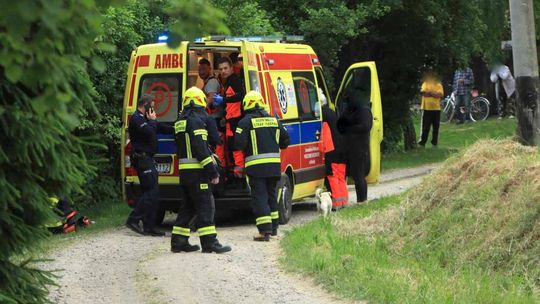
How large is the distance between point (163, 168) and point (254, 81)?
5.55 ft

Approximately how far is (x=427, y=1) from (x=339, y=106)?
26.4 feet

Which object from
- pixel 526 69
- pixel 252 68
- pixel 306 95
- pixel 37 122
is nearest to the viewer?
pixel 37 122

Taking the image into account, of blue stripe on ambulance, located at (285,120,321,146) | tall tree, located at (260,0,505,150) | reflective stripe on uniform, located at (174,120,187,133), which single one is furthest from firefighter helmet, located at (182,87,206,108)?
tall tree, located at (260,0,505,150)

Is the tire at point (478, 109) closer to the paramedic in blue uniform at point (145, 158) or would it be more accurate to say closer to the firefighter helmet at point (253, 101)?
the paramedic in blue uniform at point (145, 158)

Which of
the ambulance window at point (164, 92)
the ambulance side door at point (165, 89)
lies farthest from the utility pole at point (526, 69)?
the ambulance window at point (164, 92)

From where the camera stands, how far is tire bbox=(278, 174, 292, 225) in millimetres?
13258

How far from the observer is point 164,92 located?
13.1 meters

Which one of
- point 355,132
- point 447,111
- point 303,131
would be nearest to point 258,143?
point 303,131

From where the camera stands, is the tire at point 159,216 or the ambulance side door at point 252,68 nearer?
the ambulance side door at point 252,68

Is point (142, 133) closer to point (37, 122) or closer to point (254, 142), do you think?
point (254, 142)

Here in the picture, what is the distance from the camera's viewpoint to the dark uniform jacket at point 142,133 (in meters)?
12.4

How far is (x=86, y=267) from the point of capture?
10188 millimetres

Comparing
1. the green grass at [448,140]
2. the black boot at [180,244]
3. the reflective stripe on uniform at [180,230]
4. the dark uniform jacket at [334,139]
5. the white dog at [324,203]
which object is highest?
the dark uniform jacket at [334,139]

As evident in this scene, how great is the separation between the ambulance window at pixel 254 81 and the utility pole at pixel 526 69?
144 inches
